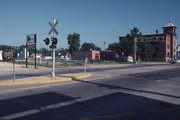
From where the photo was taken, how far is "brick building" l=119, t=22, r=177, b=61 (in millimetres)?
79875

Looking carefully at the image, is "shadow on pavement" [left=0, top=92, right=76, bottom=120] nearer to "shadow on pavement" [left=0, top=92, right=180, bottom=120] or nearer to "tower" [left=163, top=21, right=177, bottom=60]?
"shadow on pavement" [left=0, top=92, right=180, bottom=120]

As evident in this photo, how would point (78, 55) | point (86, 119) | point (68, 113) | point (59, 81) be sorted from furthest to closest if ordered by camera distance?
point (78, 55)
point (59, 81)
point (68, 113)
point (86, 119)

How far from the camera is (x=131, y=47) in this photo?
68.4 m

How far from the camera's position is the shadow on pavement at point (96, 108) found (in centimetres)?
694

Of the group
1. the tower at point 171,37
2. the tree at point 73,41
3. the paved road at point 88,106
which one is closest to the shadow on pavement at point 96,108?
the paved road at point 88,106

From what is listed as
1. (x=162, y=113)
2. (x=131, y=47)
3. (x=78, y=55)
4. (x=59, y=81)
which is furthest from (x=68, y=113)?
(x=78, y=55)

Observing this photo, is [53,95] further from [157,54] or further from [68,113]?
[157,54]

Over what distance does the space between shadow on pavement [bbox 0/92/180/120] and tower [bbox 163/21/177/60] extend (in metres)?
76.2

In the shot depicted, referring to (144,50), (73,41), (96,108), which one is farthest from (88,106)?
(73,41)

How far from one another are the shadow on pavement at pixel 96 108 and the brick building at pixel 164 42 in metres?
69.5

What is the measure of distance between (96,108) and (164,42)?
76.5 m

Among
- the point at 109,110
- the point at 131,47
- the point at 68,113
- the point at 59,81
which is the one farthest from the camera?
the point at 131,47

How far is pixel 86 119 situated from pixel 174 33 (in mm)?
86347

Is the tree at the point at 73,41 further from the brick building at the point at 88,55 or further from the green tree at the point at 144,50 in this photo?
the green tree at the point at 144,50
